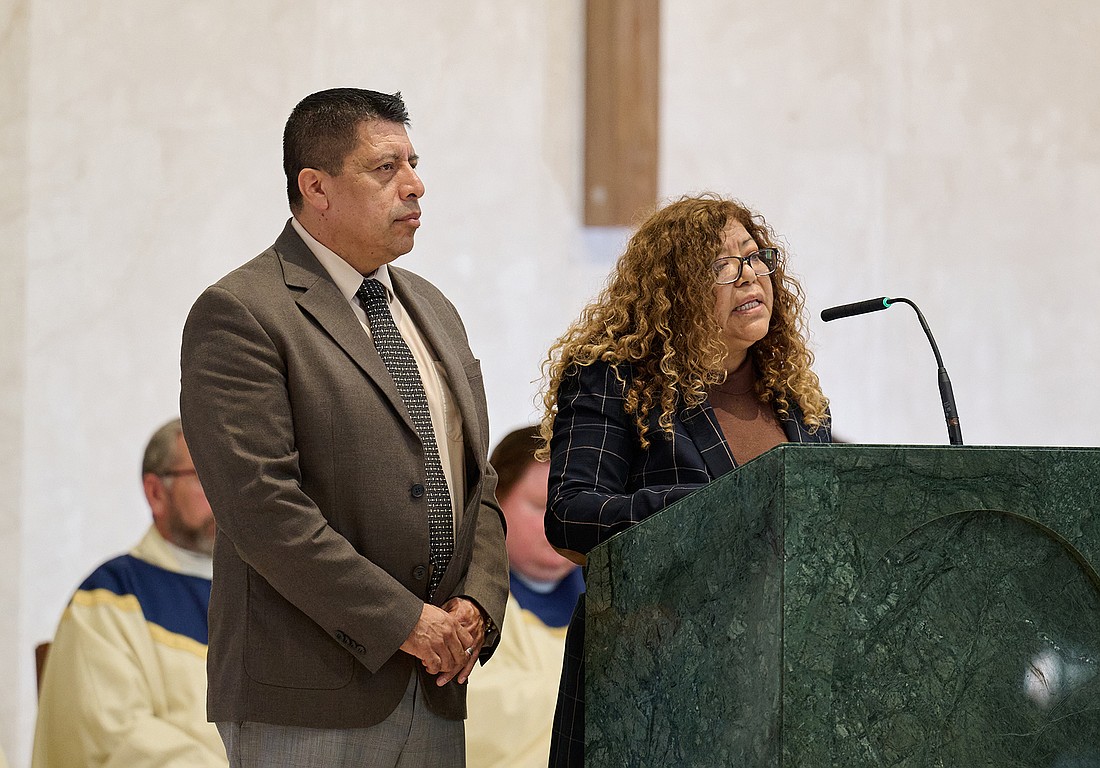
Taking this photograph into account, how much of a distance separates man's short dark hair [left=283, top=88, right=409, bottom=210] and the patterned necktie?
30 cm

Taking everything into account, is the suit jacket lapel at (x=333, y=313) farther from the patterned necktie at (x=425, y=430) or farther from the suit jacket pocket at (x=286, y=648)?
the suit jacket pocket at (x=286, y=648)

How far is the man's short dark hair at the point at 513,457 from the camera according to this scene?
4.93 m

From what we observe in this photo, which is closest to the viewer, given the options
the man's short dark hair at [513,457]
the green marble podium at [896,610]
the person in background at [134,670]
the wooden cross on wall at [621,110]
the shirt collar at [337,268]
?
the green marble podium at [896,610]

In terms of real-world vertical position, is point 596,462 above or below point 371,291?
below

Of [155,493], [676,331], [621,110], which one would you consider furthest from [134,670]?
[621,110]

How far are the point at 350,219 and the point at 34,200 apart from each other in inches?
110

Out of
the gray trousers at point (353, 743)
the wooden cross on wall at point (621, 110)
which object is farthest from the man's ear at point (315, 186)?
the wooden cross on wall at point (621, 110)

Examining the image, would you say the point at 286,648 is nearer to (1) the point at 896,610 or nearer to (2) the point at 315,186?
(2) the point at 315,186

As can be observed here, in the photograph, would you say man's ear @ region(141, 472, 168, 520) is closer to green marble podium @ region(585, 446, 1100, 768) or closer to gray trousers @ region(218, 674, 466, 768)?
gray trousers @ region(218, 674, 466, 768)

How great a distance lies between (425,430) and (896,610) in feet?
3.56

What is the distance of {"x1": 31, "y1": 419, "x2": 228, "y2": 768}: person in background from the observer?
4.24m

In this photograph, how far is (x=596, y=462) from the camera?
8.39 feet

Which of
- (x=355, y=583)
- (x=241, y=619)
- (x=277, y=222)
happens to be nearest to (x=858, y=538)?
(x=355, y=583)

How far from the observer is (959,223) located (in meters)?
6.25
